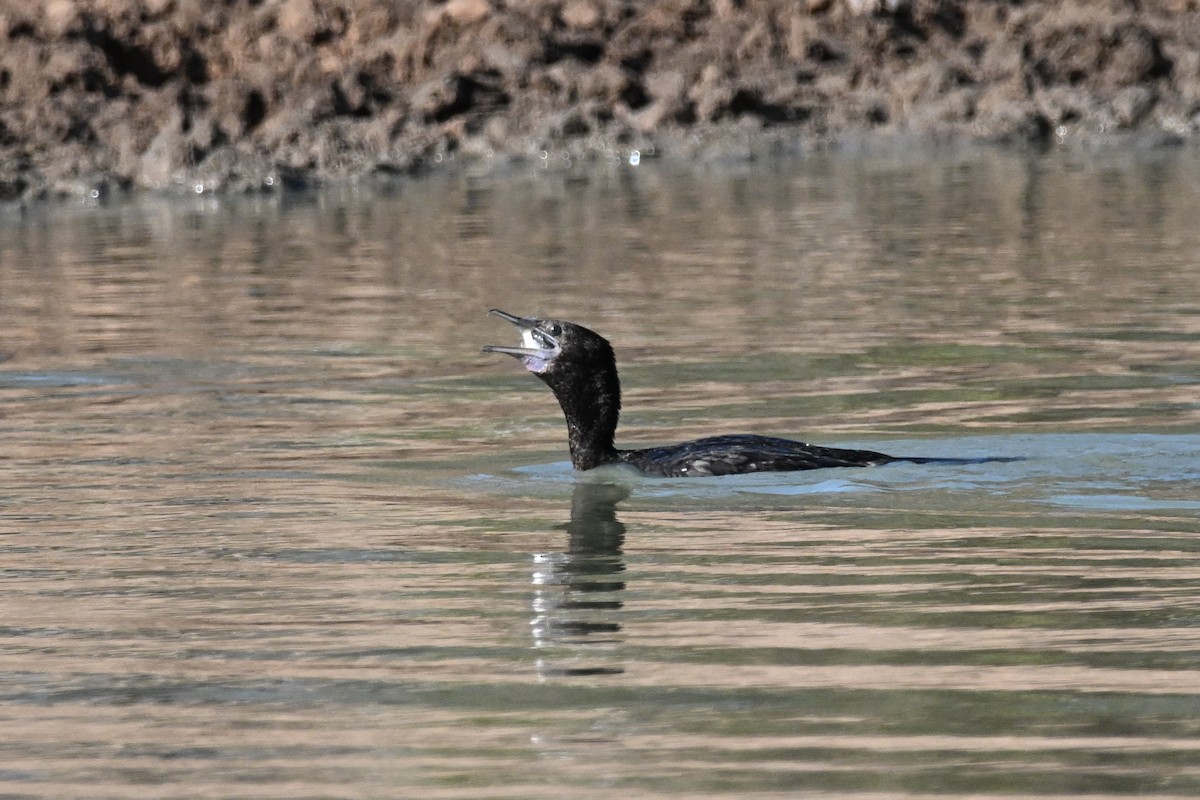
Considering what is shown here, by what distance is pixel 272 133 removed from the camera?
31266 mm

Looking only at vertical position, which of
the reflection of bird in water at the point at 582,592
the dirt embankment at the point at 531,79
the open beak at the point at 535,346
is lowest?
the reflection of bird in water at the point at 582,592

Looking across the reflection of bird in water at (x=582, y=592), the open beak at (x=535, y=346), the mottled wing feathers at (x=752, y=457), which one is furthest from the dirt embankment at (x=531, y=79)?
the reflection of bird in water at (x=582, y=592)

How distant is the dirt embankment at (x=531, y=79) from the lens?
3119 cm

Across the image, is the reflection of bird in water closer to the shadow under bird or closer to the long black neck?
the shadow under bird

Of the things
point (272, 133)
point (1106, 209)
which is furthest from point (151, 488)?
point (272, 133)

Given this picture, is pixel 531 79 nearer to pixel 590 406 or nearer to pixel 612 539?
pixel 590 406

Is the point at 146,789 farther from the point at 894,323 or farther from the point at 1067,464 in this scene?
the point at 894,323

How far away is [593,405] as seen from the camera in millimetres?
10812

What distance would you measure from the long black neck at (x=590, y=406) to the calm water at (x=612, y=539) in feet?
0.83

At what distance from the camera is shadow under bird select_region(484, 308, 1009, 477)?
1044 cm

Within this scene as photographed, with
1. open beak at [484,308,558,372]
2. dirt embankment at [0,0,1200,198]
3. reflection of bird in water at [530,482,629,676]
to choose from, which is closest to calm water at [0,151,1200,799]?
reflection of bird in water at [530,482,629,676]

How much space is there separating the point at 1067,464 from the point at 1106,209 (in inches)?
550

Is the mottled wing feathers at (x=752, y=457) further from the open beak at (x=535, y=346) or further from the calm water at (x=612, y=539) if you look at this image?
the open beak at (x=535, y=346)

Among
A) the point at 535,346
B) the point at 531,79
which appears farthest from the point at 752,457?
the point at 531,79
